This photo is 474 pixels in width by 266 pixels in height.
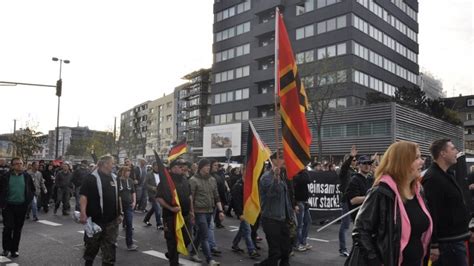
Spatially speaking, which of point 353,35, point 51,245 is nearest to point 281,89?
point 51,245

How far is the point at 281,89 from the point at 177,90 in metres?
103

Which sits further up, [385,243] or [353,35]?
[353,35]

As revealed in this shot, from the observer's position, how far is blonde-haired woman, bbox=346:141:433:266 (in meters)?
3.58

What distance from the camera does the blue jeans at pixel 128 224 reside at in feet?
31.4

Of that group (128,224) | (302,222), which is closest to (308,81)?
(302,222)

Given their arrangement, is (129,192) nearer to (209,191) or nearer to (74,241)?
(74,241)

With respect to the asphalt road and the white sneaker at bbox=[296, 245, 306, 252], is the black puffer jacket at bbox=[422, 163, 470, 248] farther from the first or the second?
the white sneaker at bbox=[296, 245, 306, 252]

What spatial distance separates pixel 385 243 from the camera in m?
3.58

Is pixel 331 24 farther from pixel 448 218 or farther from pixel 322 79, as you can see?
pixel 448 218

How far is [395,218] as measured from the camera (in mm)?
3607

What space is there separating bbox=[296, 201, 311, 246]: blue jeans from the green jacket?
6.87 ft

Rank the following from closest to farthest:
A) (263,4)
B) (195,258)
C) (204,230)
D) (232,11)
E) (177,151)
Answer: (204,230), (195,258), (177,151), (263,4), (232,11)

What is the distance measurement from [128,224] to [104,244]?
2.90 m

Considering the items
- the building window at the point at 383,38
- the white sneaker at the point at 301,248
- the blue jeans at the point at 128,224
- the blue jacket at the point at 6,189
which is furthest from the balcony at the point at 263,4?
the blue jacket at the point at 6,189
